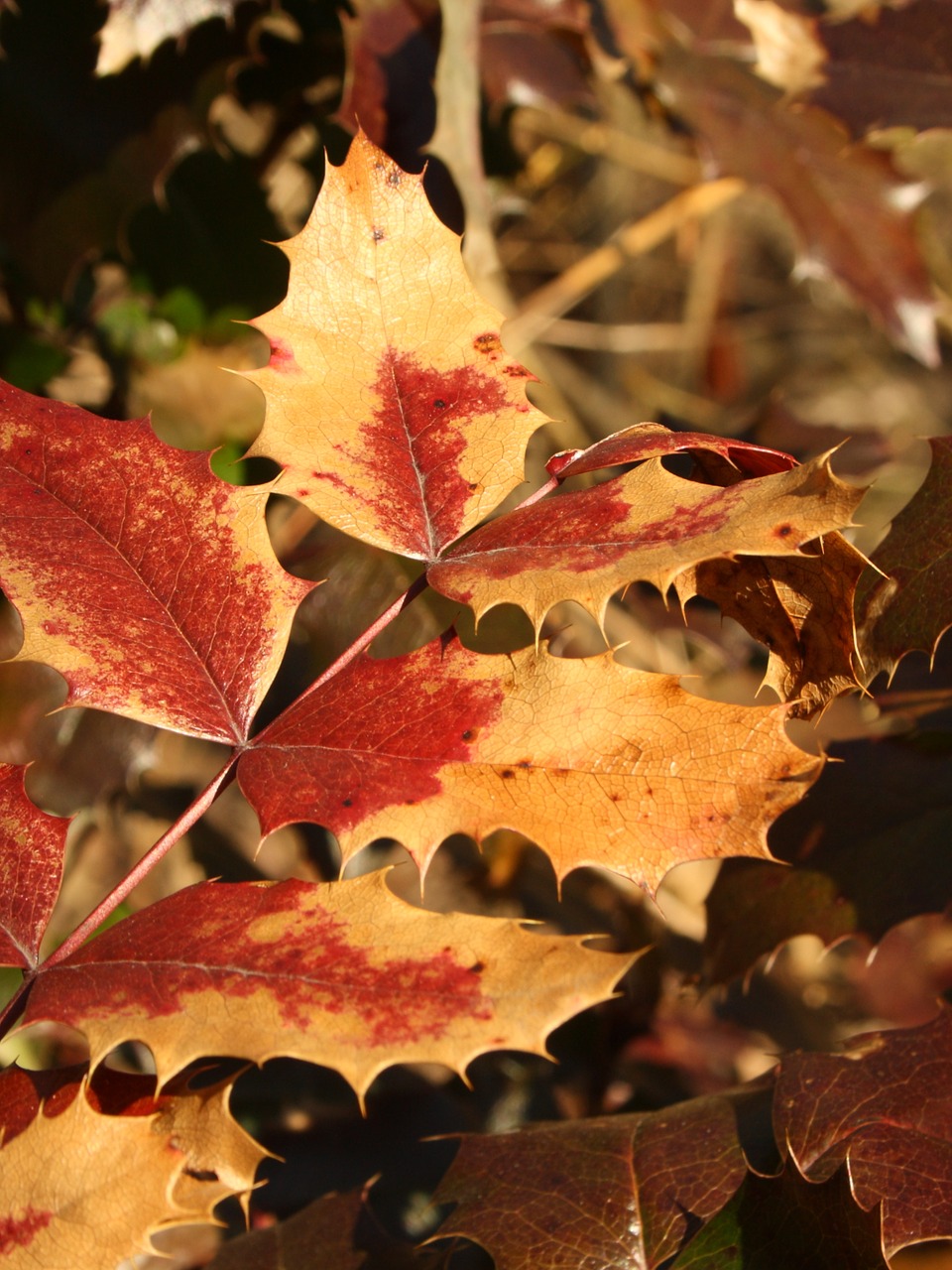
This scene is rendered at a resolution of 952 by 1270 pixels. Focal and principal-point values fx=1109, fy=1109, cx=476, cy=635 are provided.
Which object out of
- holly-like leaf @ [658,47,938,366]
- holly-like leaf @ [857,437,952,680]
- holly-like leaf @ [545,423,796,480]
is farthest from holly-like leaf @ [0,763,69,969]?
holly-like leaf @ [658,47,938,366]

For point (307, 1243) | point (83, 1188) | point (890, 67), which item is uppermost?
point (890, 67)

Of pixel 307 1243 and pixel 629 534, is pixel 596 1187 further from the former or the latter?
pixel 629 534

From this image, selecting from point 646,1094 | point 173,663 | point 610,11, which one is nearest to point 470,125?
point 610,11

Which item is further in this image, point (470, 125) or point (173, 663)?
point (470, 125)

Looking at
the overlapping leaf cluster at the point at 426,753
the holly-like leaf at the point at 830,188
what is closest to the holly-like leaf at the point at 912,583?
the overlapping leaf cluster at the point at 426,753

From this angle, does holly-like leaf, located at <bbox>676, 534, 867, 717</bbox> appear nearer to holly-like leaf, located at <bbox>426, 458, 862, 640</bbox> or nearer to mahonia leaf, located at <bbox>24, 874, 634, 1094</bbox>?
holly-like leaf, located at <bbox>426, 458, 862, 640</bbox>

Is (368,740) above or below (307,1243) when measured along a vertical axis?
above

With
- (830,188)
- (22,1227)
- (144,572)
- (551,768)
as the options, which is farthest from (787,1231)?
(830,188)

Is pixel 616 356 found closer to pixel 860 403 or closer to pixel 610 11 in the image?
pixel 860 403
